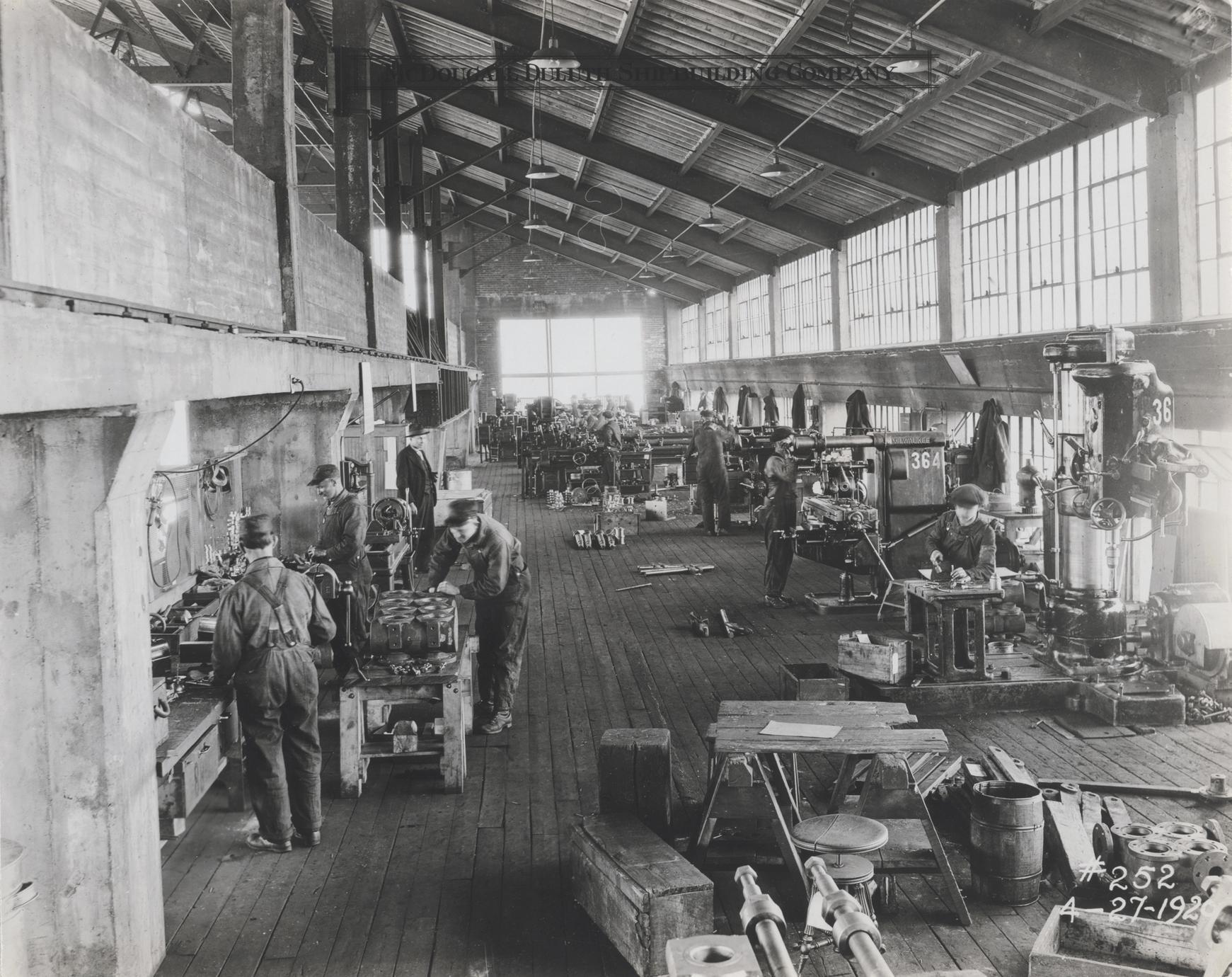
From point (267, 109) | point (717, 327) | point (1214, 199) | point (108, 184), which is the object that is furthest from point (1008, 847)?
point (717, 327)

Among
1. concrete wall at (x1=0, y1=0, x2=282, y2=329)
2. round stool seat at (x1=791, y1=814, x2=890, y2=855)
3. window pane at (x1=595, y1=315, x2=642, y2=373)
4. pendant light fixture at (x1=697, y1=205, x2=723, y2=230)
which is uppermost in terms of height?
pendant light fixture at (x1=697, y1=205, x2=723, y2=230)

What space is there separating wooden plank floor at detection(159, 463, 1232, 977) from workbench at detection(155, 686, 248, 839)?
8.1 inches

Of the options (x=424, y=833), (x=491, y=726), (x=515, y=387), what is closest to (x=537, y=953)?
(x=424, y=833)

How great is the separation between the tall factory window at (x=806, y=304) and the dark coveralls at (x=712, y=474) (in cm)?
622

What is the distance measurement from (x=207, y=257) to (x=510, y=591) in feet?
8.89

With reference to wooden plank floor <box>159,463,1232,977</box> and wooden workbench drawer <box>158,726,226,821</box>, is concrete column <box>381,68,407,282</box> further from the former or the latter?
wooden workbench drawer <box>158,726,226,821</box>

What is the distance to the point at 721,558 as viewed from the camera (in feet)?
45.2

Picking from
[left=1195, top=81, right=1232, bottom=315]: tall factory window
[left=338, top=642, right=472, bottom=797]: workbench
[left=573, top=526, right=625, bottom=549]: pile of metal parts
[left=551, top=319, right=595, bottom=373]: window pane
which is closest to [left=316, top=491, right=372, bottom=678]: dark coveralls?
[left=338, top=642, right=472, bottom=797]: workbench

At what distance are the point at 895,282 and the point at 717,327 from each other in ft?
47.0

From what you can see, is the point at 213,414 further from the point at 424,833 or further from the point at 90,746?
the point at 90,746

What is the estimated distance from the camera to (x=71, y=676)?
3.86m

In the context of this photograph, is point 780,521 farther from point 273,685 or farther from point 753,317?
point 753,317

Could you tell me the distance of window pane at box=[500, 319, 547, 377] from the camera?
A: 34.9 meters

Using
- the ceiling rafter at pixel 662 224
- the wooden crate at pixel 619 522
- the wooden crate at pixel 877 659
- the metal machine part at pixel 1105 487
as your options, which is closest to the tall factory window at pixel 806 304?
the ceiling rafter at pixel 662 224
